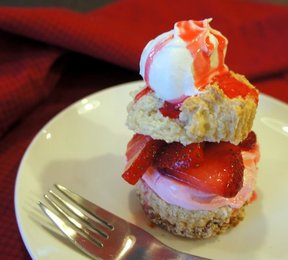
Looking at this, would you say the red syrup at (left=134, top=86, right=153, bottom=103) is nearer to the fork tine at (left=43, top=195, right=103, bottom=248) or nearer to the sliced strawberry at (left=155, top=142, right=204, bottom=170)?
the sliced strawberry at (left=155, top=142, right=204, bottom=170)

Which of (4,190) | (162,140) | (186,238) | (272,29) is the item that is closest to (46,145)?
(4,190)

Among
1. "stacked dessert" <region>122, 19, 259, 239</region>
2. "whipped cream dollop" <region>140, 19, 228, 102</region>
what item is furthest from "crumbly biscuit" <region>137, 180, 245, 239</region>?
"whipped cream dollop" <region>140, 19, 228, 102</region>

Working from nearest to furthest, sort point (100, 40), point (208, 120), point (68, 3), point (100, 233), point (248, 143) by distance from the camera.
A: point (208, 120) → point (100, 233) → point (248, 143) → point (100, 40) → point (68, 3)

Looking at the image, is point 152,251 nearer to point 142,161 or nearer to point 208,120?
point 142,161

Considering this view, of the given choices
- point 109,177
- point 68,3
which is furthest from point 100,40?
Answer: point 68,3

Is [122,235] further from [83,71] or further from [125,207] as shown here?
[83,71]

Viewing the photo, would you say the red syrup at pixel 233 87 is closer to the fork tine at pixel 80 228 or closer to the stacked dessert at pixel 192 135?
the stacked dessert at pixel 192 135

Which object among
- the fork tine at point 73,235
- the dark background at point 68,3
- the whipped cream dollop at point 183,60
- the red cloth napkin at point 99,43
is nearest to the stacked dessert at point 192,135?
the whipped cream dollop at point 183,60
